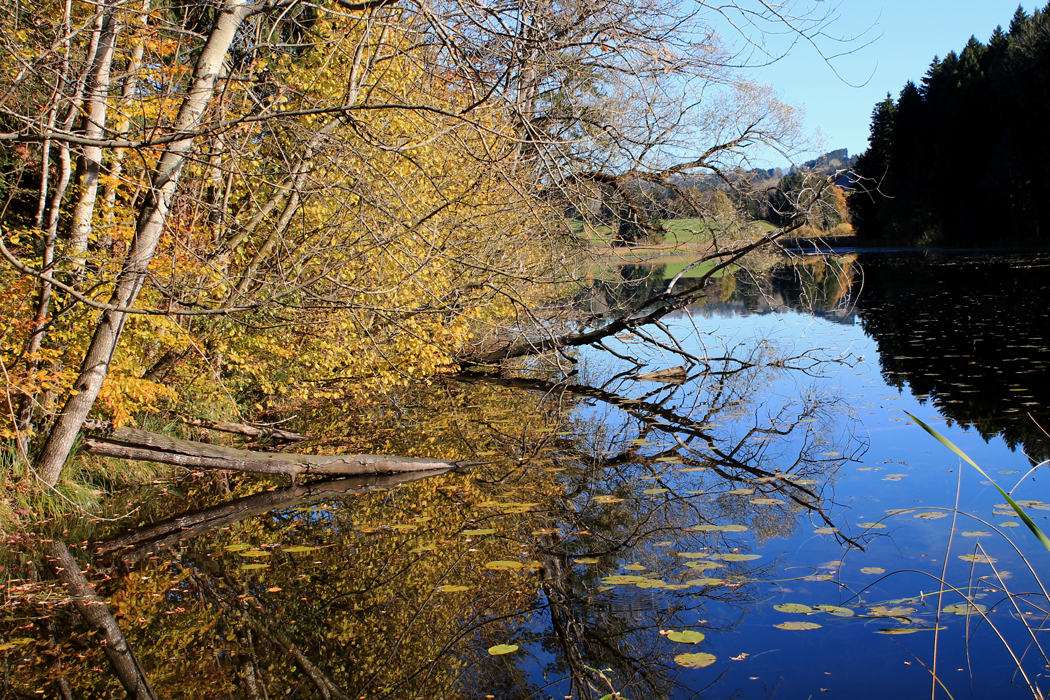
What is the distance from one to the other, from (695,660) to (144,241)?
4904 millimetres

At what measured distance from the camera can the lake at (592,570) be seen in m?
3.96

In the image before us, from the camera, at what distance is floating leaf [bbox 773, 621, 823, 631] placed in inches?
166

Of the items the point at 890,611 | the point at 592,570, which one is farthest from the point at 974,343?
the point at 592,570

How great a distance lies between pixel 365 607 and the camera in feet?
15.7

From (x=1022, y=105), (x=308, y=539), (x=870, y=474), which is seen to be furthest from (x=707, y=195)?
(x=1022, y=105)

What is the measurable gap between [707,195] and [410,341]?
8922 mm

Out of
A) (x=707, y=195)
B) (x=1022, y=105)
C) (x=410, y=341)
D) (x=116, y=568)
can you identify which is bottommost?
(x=116, y=568)

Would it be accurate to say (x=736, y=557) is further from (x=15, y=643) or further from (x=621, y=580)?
(x=15, y=643)

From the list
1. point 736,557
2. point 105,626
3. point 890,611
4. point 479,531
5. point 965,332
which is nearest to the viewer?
point 890,611

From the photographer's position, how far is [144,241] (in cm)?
605

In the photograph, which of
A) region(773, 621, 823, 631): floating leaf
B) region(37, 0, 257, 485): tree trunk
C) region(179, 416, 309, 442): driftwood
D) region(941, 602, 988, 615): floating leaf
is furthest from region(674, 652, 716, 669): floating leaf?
region(179, 416, 309, 442): driftwood

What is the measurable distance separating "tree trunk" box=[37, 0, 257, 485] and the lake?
0.76 meters

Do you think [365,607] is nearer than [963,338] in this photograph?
Yes

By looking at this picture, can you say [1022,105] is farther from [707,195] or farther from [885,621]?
[885,621]
